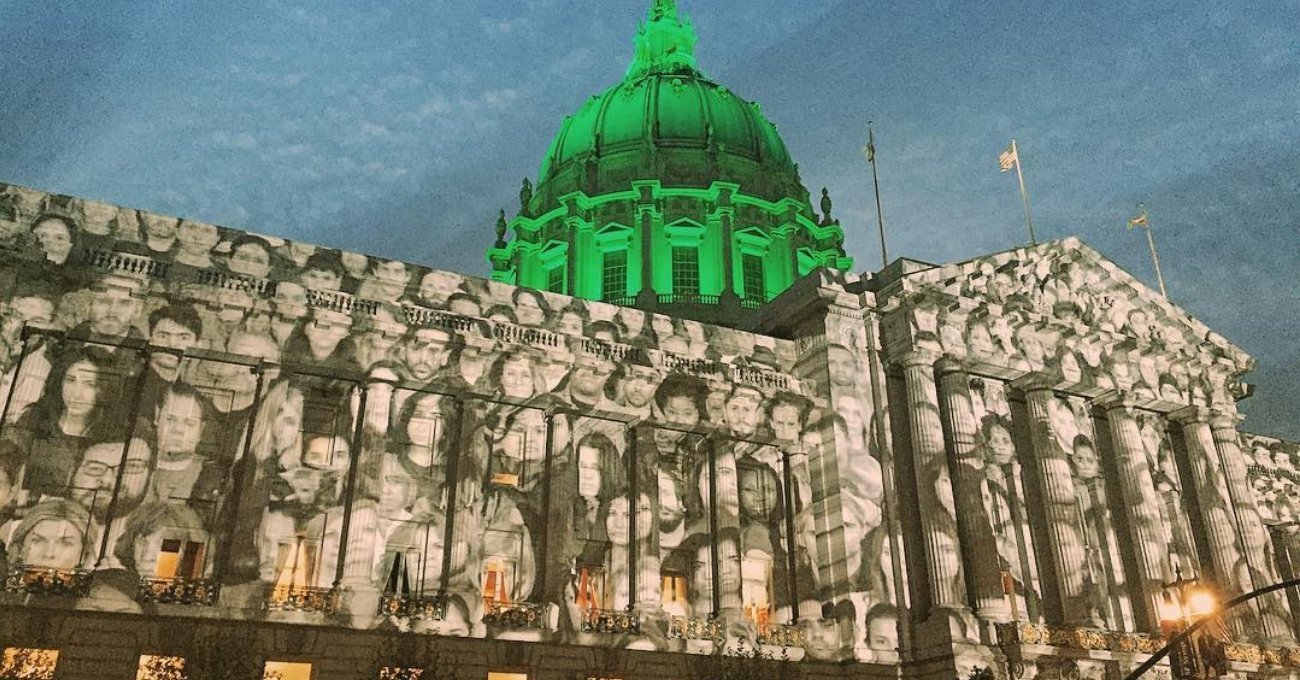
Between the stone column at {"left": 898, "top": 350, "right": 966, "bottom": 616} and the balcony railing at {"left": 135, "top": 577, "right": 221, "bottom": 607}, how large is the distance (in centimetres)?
2406

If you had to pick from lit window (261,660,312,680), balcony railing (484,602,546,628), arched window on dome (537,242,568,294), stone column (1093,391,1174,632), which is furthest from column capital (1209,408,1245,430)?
lit window (261,660,312,680)

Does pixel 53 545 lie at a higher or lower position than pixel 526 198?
lower

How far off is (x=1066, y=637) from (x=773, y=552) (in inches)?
433

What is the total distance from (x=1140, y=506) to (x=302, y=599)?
34.1 meters

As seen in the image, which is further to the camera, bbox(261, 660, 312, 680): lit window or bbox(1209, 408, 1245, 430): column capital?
bbox(1209, 408, 1245, 430): column capital

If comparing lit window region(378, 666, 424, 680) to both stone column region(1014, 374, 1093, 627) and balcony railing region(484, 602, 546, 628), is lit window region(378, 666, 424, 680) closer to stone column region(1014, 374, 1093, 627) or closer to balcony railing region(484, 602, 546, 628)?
balcony railing region(484, 602, 546, 628)

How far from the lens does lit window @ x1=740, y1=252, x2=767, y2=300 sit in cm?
Result: 6525

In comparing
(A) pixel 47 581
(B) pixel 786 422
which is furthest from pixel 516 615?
(B) pixel 786 422

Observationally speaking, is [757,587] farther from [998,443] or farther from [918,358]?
[998,443]

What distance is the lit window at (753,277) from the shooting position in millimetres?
65250

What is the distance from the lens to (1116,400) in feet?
150

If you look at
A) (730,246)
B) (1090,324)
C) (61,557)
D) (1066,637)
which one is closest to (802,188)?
(730,246)

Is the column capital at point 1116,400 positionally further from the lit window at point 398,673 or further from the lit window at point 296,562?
the lit window at point 296,562

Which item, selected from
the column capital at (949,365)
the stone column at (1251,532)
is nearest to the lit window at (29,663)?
the column capital at (949,365)
